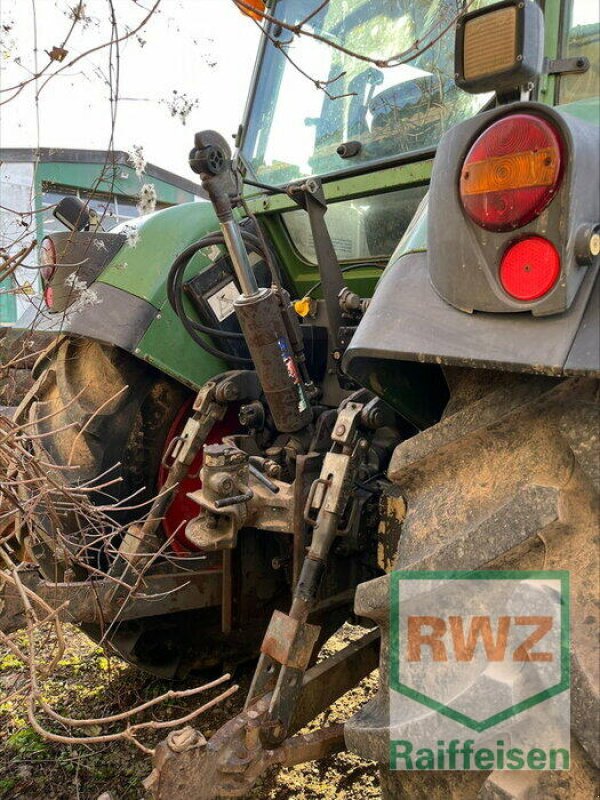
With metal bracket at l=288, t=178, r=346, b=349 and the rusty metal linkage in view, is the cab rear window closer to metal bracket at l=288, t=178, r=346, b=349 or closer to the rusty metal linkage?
metal bracket at l=288, t=178, r=346, b=349

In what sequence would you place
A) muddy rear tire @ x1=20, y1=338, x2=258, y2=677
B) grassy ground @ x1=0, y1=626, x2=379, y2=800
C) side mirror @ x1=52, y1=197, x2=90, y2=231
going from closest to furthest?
1. grassy ground @ x1=0, y1=626, x2=379, y2=800
2. muddy rear tire @ x1=20, y1=338, x2=258, y2=677
3. side mirror @ x1=52, y1=197, x2=90, y2=231

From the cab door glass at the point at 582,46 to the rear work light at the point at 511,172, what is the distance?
505 mm

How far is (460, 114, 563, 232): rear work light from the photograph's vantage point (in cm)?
91

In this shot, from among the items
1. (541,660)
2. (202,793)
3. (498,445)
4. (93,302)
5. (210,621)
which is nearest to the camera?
(541,660)

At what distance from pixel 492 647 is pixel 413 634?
0.45 feet

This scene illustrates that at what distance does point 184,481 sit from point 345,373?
3.96 ft

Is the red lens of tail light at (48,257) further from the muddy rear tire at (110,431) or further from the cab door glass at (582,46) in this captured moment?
the cab door glass at (582,46)

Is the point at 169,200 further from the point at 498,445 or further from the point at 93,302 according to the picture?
the point at 498,445

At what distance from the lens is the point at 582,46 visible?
4.58 ft

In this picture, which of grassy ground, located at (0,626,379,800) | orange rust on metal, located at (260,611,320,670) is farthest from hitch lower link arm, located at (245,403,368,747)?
grassy ground, located at (0,626,379,800)

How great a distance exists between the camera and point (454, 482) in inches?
43.0

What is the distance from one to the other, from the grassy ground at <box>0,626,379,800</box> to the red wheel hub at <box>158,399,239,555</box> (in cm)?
59

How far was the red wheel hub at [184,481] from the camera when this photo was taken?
88.0 inches

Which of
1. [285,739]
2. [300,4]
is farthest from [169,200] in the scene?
[285,739]
